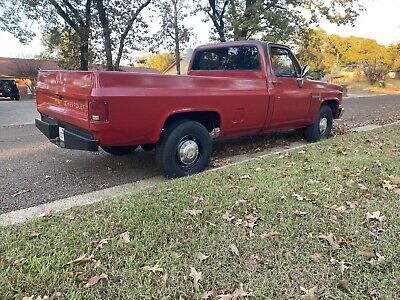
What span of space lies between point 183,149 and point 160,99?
0.80m

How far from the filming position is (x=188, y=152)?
4625 millimetres

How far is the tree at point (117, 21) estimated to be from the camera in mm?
18609

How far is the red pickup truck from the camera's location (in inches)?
150

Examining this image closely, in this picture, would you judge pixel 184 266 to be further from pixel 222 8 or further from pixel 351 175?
pixel 222 8

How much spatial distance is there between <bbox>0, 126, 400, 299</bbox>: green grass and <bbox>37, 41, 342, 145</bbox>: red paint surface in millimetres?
819

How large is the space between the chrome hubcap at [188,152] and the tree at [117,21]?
628 inches

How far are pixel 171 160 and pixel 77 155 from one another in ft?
6.99

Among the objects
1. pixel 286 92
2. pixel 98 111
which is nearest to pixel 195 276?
pixel 98 111

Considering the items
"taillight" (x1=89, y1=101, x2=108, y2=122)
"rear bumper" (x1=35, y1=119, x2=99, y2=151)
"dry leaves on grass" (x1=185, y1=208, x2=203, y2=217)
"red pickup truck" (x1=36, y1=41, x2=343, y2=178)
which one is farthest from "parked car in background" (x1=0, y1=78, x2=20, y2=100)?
"dry leaves on grass" (x1=185, y1=208, x2=203, y2=217)

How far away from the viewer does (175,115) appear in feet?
14.6

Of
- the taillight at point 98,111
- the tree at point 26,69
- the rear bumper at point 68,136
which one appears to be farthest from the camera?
the tree at point 26,69

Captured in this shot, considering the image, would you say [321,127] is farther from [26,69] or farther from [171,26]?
[26,69]

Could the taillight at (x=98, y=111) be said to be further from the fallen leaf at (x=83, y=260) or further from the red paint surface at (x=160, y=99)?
the fallen leaf at (x=83, y=260)

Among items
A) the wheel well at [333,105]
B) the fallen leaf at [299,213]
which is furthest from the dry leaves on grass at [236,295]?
the wheel well at [333,105]
